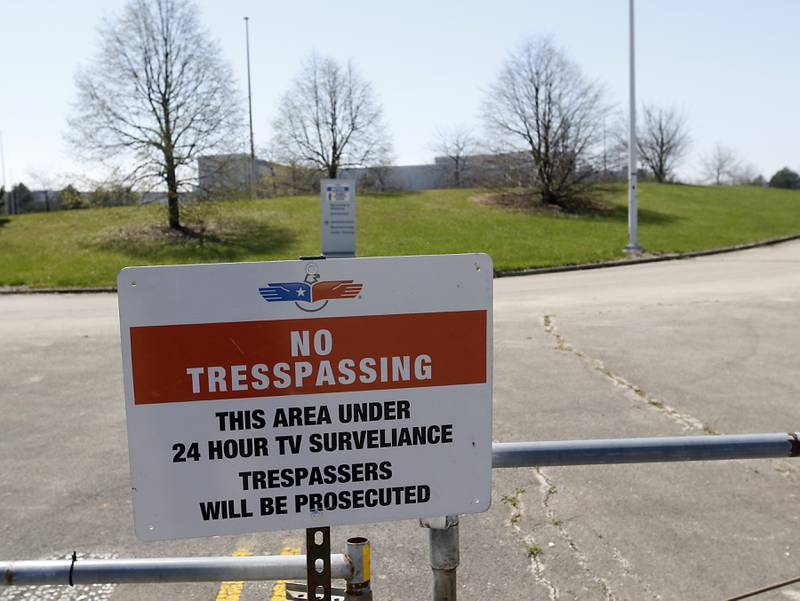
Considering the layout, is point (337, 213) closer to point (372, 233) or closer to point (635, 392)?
point (635, 392)

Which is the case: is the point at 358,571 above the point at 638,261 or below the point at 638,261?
Answer: above

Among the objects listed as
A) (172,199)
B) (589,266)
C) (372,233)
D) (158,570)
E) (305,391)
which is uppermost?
(172,199)

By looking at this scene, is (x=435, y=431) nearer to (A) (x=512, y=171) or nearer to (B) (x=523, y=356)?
(B) (x=523, y=356)

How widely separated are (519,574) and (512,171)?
36.6 m

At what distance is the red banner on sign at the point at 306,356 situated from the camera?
1.93 m

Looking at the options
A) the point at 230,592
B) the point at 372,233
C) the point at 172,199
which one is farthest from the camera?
the point at 372,233

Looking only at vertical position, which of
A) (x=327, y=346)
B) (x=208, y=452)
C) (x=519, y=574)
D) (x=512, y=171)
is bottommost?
(x=519, y=574)

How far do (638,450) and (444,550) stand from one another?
0.68 m

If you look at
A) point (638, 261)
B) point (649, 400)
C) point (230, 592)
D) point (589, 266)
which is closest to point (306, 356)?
point (230, 592)

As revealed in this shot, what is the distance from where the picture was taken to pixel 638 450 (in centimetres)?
232

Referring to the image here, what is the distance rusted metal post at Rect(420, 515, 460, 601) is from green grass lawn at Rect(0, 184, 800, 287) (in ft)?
65.1

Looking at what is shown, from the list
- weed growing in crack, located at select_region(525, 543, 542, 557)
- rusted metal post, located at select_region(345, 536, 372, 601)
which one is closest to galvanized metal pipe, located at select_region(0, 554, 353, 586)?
rusted metal post, located at select_region(345, 536, 372, 601)

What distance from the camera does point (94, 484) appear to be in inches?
215

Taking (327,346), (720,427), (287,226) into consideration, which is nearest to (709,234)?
(287,226)
